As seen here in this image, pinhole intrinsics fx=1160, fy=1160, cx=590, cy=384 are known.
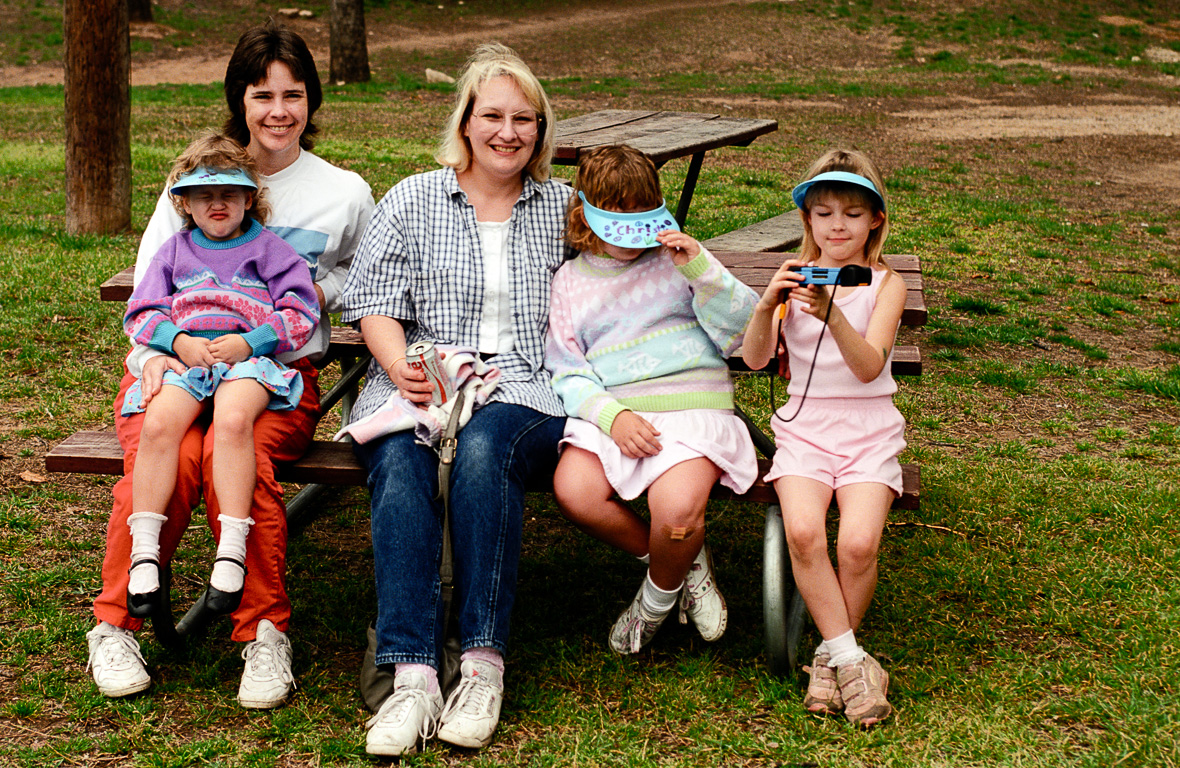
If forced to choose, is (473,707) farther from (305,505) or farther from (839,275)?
(305,505)

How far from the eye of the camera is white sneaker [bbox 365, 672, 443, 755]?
2.57 meters

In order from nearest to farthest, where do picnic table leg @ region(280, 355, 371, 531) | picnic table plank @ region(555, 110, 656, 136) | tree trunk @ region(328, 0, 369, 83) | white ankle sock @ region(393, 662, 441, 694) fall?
white ankle sock @ region(393, 662, 441, 694) → picnic table leg @ region(280, 355, 371, 531) → picnic table plank @ region(555, 110, 656, 136) → tree trunk @ region(328, 0, 369, 83)

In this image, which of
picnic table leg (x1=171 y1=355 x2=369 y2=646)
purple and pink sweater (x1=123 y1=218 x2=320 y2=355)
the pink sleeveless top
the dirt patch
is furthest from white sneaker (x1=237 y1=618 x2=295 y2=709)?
the dirt patch

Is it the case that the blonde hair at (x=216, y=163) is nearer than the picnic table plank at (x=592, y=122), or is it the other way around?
the blonde hair at (x=216, y=163)

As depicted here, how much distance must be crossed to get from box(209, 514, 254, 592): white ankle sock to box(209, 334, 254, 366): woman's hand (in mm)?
423

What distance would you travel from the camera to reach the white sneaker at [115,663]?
2822mm

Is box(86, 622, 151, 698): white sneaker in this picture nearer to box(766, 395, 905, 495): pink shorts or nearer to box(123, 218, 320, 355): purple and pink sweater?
box(123, 218, 320, 355): purple and pink sweater

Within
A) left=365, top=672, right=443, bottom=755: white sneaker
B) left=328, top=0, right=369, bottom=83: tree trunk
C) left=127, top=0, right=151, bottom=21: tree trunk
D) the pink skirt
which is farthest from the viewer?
left=127, top=0, right=151, bottom=21: tree trunk

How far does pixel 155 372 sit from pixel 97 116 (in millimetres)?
5054

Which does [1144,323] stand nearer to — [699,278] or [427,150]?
[699,278]

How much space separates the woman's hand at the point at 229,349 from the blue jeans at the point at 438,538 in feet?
1.52

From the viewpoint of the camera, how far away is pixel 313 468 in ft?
9.86

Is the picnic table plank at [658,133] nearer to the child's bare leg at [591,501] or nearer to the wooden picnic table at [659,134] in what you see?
the wooden picnic table at [659,134]

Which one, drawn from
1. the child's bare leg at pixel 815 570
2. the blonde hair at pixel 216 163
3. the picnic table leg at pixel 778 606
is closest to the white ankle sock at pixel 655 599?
the picnic table leg at pixel 778 606
